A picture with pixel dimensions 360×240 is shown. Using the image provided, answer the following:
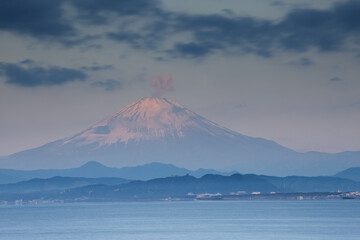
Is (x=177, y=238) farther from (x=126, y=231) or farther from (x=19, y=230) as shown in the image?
(x=19, y=230)

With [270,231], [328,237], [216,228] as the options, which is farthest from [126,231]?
[328,237]

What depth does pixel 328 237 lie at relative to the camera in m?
102

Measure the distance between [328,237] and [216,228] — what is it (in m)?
26.7

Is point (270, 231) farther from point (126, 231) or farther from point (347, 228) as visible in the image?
point (126, 231)

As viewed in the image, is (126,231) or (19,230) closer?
(126,231)

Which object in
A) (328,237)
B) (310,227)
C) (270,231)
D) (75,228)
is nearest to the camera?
(328,237)

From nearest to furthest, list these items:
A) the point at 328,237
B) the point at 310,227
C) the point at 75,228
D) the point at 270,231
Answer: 1. the point at 328,237
2. the point at 270,231
3. the point at 310,227
4. the point at 75,228

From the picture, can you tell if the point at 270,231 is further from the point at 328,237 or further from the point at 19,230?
the point at 19,230

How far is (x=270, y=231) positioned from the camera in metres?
115

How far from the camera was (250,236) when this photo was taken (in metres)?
106

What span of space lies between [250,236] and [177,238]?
413 inches

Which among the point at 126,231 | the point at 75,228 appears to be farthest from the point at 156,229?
the point at 75,228

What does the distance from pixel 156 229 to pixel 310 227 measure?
83.8ft

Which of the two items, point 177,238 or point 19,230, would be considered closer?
point 177,238
